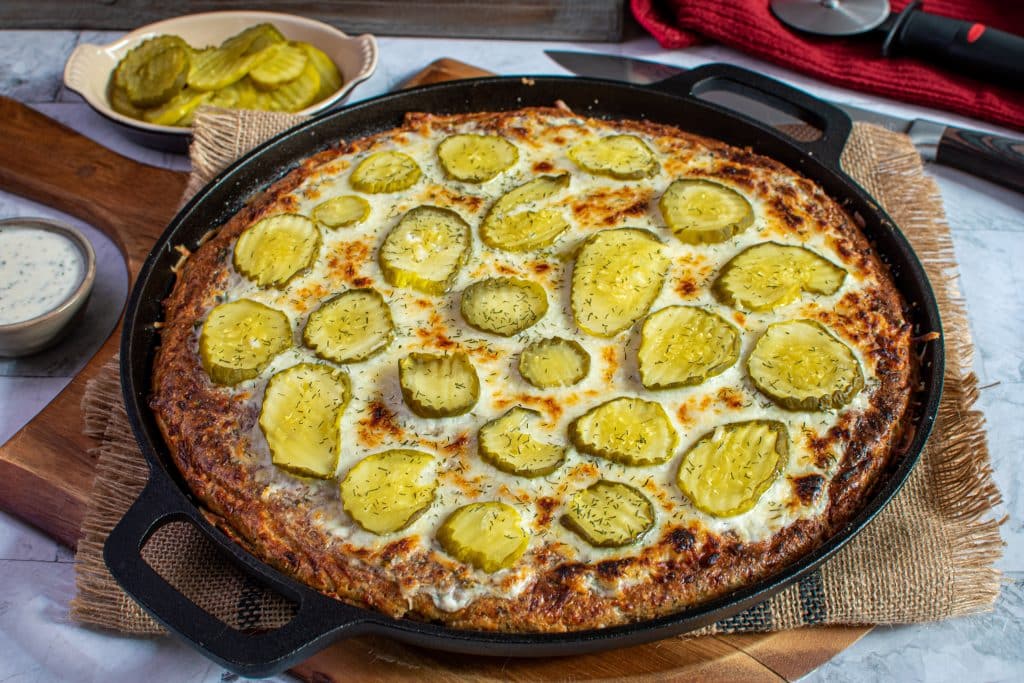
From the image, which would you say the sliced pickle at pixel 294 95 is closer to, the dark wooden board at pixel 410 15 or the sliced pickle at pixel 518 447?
the dark wooden board at pixel 410 15

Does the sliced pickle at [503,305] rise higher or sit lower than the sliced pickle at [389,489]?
higher

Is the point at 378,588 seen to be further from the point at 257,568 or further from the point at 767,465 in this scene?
the point at 767,465

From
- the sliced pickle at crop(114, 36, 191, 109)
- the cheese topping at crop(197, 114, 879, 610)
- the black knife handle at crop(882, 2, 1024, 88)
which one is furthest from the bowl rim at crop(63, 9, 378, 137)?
the black knife handle at crop(882, 2, 1024, 88)

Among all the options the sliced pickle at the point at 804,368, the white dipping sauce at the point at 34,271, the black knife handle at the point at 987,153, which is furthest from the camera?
the black knife handle at the point at 987,153

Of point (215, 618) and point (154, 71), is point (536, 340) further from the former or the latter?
point (154, 71)

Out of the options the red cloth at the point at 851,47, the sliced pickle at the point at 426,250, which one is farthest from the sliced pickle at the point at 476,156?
the red cloth at the point at 851,47

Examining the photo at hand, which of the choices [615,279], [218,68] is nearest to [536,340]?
[615,279]
